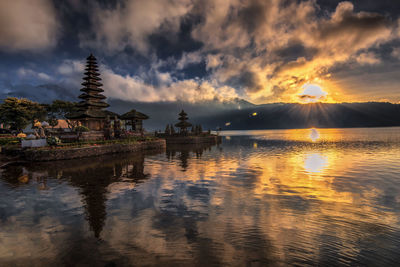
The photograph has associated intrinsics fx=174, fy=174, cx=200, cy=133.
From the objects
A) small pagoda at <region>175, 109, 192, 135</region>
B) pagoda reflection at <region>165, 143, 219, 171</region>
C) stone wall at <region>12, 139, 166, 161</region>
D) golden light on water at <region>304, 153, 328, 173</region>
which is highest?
small pagoda at <region>175, 109, 192, 135</region>

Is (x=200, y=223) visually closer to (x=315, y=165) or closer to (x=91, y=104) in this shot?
(x=315, y=165)

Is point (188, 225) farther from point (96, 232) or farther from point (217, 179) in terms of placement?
point (217, 179)

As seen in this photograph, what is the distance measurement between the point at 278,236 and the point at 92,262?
4.91 metres

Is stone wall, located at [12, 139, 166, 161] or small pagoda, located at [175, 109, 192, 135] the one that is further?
small pagoda, located at [175, 109, 192, 135]

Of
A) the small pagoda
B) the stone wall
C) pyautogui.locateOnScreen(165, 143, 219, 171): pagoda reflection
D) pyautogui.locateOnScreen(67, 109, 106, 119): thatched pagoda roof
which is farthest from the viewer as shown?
the small pagoda

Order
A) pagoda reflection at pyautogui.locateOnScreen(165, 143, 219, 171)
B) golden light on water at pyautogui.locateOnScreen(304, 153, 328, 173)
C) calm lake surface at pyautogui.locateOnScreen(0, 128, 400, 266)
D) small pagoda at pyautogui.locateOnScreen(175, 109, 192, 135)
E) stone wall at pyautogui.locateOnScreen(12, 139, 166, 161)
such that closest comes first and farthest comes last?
1. calm lake surface at pyautogui.locateOnScreen(0, 128, 400, 266)
2. golden light on water at pyautogui.locateOnScreen(304, 153, 328, 173)
3. stone wall at pyautogui.locateOnScreen(12, 139, 166, 161)
4. pagoda reflection at pyautogui.locateOnScreen(165, 143, 219, 171)
5. small pagoda at pyautogui.locateOnScreen(175, 109, 192, 135)

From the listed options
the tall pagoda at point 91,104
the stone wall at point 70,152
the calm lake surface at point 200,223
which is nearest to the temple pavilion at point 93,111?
the tall pagoda at point 91,104

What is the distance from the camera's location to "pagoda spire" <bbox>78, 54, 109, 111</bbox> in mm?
38531

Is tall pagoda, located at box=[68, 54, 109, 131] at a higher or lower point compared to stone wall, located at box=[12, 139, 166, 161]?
higher

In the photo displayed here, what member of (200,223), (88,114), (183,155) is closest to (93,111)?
(88,114)

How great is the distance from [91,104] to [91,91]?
13.7ft

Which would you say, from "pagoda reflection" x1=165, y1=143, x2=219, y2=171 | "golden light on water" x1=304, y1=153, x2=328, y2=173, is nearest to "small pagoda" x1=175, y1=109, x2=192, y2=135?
"pagoda reflection" x1=165, y1=143, x2=219, y2=171

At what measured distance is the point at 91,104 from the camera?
125ft

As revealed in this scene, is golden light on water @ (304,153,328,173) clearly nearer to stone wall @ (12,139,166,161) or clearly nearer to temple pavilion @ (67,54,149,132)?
stone wall @ (12,139,166,161)
